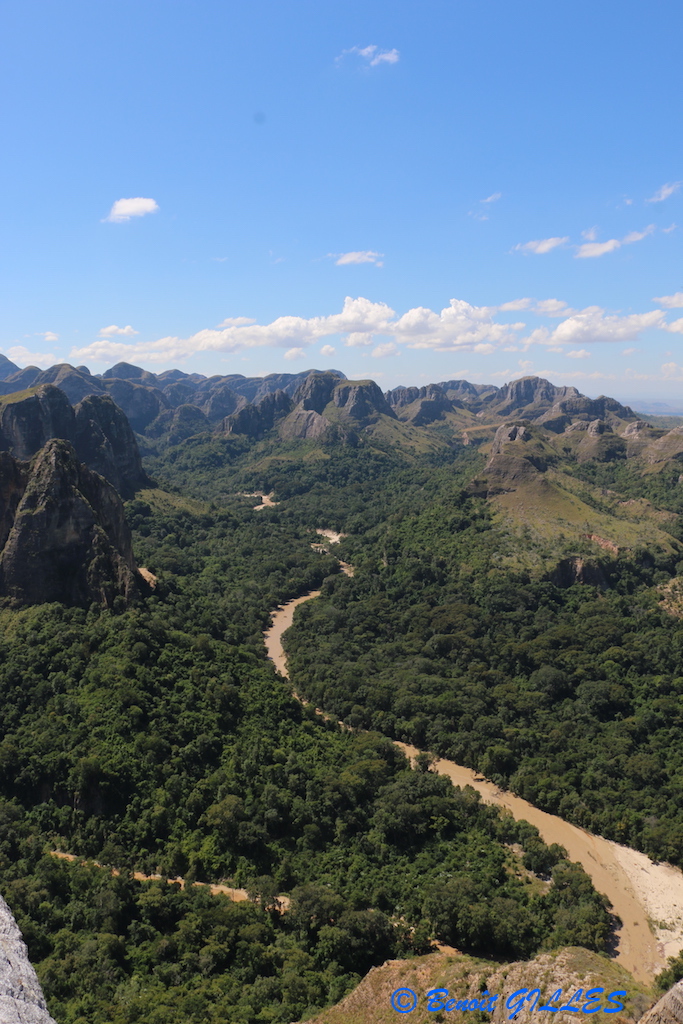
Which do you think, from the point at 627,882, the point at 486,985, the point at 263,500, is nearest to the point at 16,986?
the point at 486,985

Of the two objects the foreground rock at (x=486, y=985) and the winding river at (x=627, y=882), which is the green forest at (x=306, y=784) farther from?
the foreground rock at (x=486, y=985)

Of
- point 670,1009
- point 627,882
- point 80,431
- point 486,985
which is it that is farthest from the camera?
point 80,431

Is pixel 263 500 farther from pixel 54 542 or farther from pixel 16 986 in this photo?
pixel 16 986

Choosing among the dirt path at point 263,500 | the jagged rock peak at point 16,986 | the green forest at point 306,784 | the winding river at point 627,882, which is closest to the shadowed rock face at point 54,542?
the green forest at point 306,784

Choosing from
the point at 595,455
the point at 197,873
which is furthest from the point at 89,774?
the point at 595,455

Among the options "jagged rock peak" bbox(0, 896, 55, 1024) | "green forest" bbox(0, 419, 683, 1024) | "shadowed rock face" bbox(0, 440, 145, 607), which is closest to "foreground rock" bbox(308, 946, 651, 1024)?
"green forest" bbox(0, 419, 683, 1024)

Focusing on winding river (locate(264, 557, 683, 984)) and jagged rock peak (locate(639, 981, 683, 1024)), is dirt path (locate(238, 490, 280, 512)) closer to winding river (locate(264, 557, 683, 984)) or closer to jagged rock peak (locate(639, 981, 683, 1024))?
winding river (locate(264, 557, 683, 984))

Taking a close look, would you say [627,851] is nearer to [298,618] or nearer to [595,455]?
[298,618]
